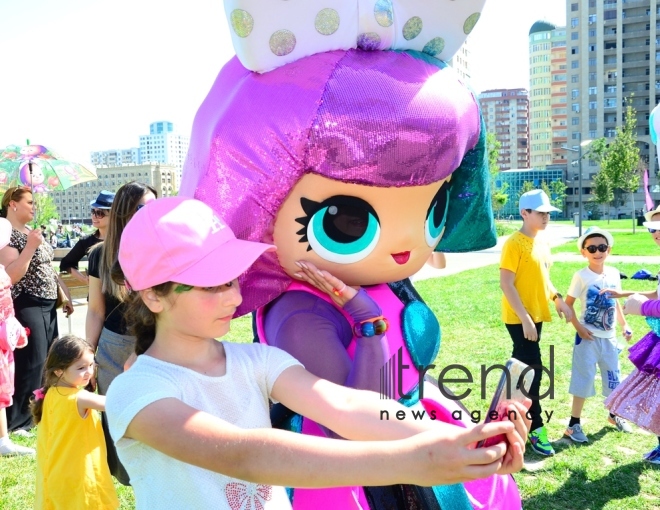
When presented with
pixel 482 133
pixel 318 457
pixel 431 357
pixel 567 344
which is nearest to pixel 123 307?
pixel 431 357

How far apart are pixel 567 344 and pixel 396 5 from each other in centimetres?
607

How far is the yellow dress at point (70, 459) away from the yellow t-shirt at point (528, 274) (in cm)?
290

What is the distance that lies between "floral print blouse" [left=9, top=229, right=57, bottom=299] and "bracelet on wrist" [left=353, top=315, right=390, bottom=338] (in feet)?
11.9

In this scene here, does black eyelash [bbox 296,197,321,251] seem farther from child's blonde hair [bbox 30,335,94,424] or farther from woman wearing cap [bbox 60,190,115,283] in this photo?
woman wearing cap [bbox 60,190,115,283]

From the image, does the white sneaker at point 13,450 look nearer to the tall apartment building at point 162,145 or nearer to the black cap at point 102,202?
the black cap at point 102,202

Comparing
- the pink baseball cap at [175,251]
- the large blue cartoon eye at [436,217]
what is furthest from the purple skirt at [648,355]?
the pink baseball cap at [175,251]

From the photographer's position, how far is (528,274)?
4.63 meters

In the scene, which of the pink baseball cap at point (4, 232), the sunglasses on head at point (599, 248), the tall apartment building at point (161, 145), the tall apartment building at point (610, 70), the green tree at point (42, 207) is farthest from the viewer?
the tall apartment building at point (161, 145)

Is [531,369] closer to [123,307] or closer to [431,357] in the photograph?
[431,357]

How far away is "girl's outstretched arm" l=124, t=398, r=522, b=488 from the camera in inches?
41.6

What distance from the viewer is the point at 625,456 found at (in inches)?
171

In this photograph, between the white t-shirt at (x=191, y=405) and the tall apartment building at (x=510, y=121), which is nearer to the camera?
the white t-shirt at (x=191, y=405)

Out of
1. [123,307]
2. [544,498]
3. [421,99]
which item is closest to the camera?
[421,99]

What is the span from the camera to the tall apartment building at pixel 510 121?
348 ft
